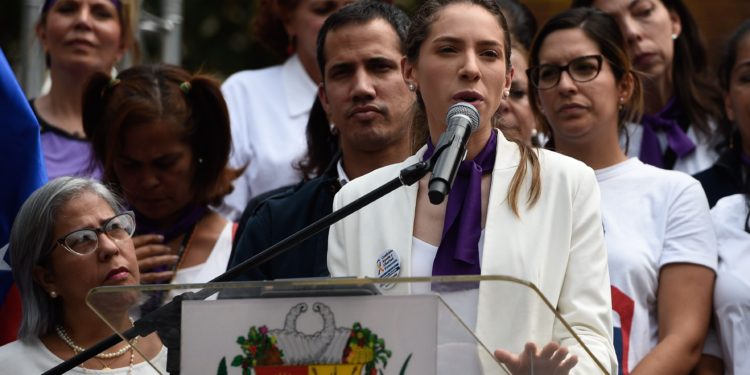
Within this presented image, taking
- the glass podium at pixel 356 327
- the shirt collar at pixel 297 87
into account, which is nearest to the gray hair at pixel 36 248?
the glass podium at pixel 356 327

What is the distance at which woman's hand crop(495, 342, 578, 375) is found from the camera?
2.79m

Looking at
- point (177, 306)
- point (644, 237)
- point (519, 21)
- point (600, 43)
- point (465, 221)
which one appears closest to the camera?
point (177, 306)

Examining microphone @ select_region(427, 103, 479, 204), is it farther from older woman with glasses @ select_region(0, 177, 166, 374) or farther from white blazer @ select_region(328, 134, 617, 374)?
older woman with glasses @ select_region(0, 177, 166, 374)

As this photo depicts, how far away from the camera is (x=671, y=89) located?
19.3 feet

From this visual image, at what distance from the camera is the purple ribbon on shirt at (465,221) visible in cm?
369

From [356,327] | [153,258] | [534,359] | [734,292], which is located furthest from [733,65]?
[356,327]

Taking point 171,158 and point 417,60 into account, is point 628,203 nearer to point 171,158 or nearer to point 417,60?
point 417,60

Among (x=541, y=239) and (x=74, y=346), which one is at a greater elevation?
(x=541, y=239)

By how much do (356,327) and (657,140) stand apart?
3.12 m

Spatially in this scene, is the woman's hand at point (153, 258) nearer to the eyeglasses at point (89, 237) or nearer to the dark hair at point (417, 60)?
the eyeglasses at point (89, 237)

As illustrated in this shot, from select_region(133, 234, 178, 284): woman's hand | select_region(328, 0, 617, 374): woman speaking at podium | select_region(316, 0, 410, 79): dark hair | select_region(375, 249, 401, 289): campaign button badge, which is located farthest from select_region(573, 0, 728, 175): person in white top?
select_region(375, 249, 401, 289): campaign button badge

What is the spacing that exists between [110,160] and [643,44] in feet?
7.73

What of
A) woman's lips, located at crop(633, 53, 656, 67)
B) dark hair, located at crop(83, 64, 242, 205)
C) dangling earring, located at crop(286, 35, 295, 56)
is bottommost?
dark hair, located at crop(83, 64, 242, 205)

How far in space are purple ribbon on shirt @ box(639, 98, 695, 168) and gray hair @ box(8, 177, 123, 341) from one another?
245cm
